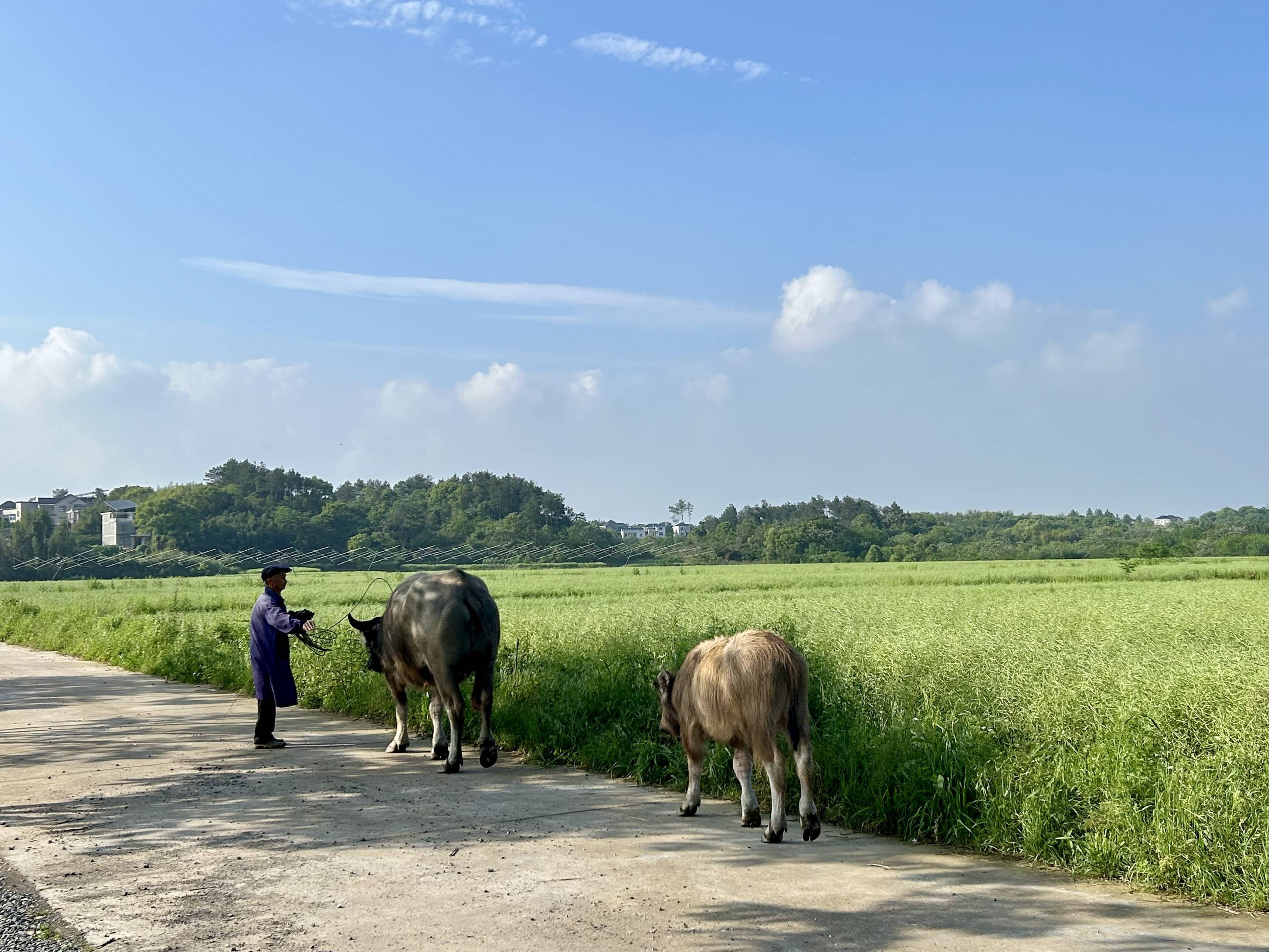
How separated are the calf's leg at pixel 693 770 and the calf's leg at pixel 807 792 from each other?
2.71ft

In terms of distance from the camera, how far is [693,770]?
732 cm

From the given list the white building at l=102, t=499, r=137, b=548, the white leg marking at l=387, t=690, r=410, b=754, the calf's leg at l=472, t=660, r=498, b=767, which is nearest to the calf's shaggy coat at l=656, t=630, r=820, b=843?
the calf's leg at l=472, t=660, r=498, b=767

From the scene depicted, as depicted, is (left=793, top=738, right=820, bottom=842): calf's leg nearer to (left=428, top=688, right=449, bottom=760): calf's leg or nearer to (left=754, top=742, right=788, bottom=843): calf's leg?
(left=754, top=742, right=788, bottom=843): calf's leg

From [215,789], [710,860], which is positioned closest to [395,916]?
[710,860]

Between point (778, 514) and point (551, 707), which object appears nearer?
point (551, 707)

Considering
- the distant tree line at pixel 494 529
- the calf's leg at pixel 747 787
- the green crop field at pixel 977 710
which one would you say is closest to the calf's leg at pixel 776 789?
the calf's leg at pixel 747 787

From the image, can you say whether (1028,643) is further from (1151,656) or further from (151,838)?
(151,838)

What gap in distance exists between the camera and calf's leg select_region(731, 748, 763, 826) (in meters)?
6.85

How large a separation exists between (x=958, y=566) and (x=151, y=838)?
157 feet

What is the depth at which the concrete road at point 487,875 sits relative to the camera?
16.5 ft

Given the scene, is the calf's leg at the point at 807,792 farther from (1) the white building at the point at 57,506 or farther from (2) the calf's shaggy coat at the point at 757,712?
(1) the white building at the point at 57,506

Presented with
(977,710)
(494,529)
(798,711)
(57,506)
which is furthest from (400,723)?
(57,506)

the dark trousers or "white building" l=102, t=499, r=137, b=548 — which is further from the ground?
"white building" l=102, t=499, r=137, b=548

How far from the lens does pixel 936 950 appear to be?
480 cm
